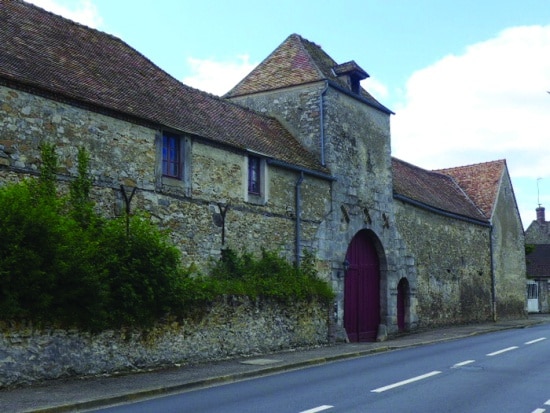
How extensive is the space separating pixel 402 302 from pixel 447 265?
4567mm

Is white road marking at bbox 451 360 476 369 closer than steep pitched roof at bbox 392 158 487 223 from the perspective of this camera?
Yes

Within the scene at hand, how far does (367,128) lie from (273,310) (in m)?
8.91

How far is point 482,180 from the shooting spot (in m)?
36.2

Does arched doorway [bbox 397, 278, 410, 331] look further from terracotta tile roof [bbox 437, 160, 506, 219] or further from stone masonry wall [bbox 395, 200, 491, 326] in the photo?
terracotta tile roof [bbox 437, 160, 506, 219]

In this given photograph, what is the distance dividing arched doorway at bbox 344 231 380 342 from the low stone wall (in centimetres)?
246

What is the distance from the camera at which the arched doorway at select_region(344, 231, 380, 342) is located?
21.4m

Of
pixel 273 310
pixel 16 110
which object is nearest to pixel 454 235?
pixel 273 310

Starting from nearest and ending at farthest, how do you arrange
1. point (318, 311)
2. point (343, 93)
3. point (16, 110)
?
point (16, 110) < point (318, 311) < point (343, 93)

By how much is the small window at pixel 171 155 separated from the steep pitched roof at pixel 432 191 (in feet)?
36.1

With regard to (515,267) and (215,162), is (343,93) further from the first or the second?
(515,267)

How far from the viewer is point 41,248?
415 inches

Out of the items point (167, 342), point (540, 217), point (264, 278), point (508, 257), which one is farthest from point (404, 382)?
point (540, 217)

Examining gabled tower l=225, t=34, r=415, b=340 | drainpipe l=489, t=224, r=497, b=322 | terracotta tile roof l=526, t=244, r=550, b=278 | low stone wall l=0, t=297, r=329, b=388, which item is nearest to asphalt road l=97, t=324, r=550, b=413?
low stone wall l=0, t=297, r=329, b=388

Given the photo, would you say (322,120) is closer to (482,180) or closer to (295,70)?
(295,70)
